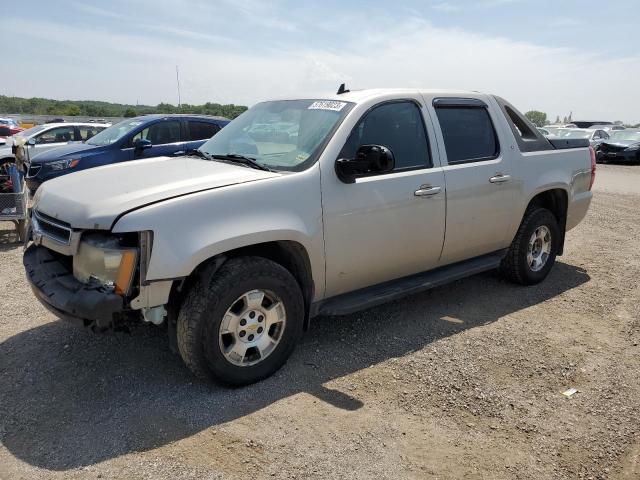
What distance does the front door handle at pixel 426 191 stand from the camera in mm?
4113

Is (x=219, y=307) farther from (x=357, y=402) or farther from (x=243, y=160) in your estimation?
(x=243, y=160)

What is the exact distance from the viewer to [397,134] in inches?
165

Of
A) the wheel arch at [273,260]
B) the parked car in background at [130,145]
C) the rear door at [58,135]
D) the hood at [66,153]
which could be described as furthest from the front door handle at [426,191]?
the rear door at [58,135]

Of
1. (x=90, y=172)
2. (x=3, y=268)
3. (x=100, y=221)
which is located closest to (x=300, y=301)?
(x=100, y=221)

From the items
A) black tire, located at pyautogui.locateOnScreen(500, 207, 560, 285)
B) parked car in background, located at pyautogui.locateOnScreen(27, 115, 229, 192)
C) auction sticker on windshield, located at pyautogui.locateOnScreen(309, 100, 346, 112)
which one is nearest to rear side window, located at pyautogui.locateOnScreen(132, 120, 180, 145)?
parked car in background, located at pyautogui.locateOnScreen(27, 115, 229, 192)

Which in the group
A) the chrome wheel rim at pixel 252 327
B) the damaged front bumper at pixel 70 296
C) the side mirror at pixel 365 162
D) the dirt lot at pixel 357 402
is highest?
the side mirror at pixel 365 162

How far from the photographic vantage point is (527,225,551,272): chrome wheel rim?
549 centimetres

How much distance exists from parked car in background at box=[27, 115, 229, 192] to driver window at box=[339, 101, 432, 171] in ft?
17.8

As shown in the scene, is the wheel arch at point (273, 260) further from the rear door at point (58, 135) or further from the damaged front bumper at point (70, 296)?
the rear door at point (58, 135)

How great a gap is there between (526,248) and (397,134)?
2.09m

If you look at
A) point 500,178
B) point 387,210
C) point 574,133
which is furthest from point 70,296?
point 574,133

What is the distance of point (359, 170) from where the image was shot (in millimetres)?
3711

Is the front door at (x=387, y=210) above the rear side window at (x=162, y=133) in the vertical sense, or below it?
below

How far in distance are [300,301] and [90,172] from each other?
6.03ft
